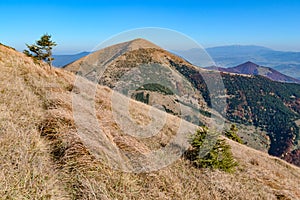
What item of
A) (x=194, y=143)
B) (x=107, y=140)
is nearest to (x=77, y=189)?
(x=107, y=140)

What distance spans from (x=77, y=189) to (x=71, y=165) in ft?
2.24

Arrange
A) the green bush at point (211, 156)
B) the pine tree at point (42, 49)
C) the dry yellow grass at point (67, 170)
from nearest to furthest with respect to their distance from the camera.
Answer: the dry yellow grass at point (67, 170) < the green bush at point (211, 156) < the pine tree at point (42, 49)

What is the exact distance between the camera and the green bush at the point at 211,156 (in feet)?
22.8

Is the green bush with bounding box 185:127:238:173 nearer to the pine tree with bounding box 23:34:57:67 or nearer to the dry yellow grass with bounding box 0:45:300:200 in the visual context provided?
the dry yellow grass with bounding box 0:45:300:200

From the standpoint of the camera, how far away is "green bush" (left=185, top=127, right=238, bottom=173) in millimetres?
6957

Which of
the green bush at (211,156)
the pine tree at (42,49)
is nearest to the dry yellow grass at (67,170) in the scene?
the green bush at (211,156)

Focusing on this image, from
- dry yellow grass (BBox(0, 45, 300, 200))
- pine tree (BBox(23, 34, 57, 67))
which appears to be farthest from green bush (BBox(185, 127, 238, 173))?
pine tree (BBox(23, 34, 57, 67))

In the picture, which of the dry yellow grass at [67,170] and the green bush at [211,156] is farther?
the green bush at [211,156]

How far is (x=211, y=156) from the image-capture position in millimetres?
7238

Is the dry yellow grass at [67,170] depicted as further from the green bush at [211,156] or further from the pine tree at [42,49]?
the pine tree at [42,49]

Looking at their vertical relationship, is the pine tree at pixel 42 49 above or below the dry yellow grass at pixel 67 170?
above

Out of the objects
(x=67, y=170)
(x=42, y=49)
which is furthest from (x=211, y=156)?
(x=42, y=49)

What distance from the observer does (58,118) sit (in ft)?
19.3

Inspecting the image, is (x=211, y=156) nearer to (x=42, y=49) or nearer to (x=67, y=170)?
(x=67, y=170)
